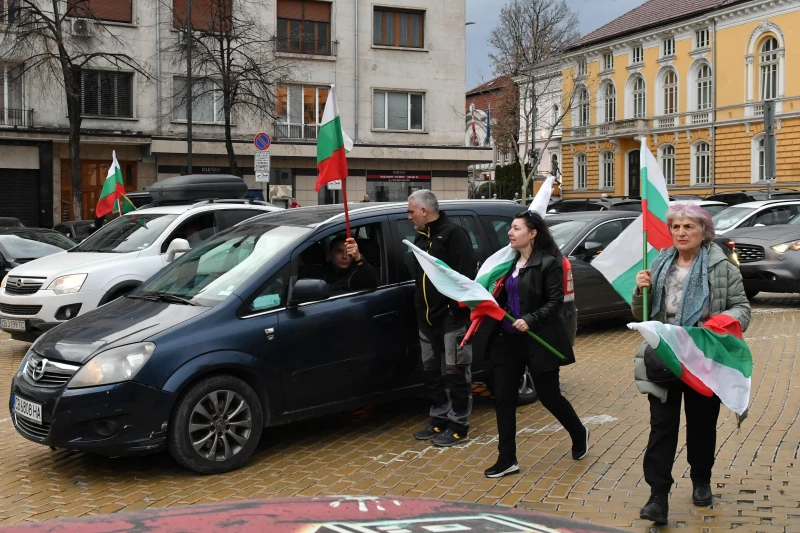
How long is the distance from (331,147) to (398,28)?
34.8 meters

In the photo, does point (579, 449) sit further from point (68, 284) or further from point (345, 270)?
point (68, 284)

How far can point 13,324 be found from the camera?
11211mm

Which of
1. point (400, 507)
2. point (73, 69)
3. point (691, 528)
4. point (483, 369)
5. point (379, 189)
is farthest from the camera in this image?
point (379, 189)

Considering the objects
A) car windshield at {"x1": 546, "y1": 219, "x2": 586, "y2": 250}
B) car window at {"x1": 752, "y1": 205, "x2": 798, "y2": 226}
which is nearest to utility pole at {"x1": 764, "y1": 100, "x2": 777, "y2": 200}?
car window at {"x1": 752, "y1": 205, "x2": 798, "y2": 226}

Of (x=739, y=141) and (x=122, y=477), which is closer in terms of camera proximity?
(x=122, y=477)

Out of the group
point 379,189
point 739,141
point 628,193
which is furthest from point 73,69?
point 628,193

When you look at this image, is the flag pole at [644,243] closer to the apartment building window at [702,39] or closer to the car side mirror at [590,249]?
the car side mirror at [590,249]

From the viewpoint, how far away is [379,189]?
4128cm

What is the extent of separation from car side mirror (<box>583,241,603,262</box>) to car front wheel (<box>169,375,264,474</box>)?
20.0ft

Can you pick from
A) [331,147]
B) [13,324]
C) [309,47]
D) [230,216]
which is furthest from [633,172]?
[331,147]

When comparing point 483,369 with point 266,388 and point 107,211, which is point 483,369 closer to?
point 266,388

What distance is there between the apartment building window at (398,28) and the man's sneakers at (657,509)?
37.3 metres

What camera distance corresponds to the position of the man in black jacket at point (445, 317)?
273 inches

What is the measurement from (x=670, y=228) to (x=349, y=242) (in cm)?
258
